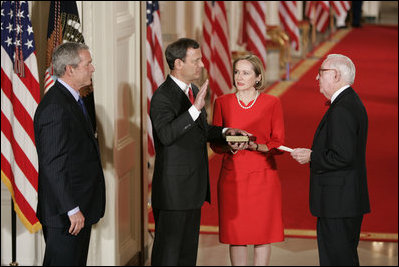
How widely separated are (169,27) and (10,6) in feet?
20.1

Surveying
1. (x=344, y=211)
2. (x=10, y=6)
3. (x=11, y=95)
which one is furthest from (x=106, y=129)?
(x=344, y=211)

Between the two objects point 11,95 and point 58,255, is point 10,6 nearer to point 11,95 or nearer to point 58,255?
point 11,95

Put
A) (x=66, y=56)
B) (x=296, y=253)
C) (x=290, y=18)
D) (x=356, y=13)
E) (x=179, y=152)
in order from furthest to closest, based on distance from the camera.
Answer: (x=356, y=13), (x=290, y=18), (x=296, y=253), (x=66, y=56), (x=179, y=152)

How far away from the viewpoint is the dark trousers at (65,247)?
13.1 feet

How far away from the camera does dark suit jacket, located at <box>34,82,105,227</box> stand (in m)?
3.64

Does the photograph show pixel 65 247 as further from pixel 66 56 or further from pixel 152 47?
pixel 152 47

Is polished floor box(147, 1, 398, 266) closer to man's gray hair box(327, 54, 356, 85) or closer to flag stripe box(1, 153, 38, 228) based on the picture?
flag stripe box(1, 153, 38, 228)

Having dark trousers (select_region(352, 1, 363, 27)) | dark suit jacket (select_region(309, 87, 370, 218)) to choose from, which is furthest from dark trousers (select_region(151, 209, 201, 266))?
dark trousers (select_region(352, 1, 363, 27))

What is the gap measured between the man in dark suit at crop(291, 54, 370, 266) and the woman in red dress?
27cm

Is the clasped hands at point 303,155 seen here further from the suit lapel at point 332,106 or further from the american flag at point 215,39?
the american flag at point 215,39

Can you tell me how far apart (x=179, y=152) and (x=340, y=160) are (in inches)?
30.1

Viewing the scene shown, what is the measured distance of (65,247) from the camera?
4.04 m

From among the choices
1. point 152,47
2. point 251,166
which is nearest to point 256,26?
point 152,47

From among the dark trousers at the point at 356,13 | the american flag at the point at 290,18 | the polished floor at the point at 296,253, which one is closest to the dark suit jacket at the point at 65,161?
the polished floor at the point at 296,253
